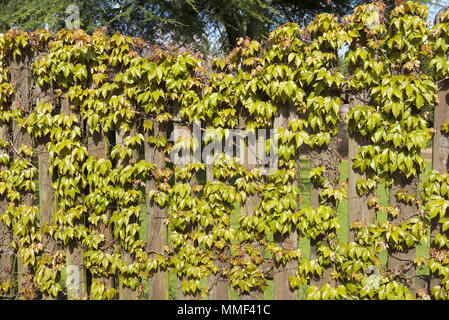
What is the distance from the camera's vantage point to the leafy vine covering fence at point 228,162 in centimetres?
244

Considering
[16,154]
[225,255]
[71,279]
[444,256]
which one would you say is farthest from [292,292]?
[16,154]

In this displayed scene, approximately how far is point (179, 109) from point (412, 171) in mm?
1738

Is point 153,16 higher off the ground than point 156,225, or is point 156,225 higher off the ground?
point 153,16

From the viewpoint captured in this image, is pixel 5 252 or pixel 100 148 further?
pixel 5 252

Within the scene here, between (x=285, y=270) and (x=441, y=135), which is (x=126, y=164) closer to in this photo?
(x=285, y=270)

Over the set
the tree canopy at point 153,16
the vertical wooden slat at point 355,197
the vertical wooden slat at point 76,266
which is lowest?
the vertical wooden slat at point 76,266

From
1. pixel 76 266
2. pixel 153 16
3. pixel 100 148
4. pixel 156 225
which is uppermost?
pixel 153 16

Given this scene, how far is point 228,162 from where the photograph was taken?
2678mm

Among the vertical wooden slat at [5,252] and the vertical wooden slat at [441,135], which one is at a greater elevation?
the vertical wooden slat at [441,135]

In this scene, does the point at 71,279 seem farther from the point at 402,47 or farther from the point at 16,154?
the point at 402,47

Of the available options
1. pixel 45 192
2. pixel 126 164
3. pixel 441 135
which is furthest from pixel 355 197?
pixel 45 192

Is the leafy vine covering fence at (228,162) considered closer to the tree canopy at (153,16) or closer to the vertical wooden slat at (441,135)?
the vertical wooden slat at (441,135)

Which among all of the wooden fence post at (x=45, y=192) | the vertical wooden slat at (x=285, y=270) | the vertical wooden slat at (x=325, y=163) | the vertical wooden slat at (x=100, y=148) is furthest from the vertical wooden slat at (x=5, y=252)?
the vertical wooden slat at (x=325, y=163)

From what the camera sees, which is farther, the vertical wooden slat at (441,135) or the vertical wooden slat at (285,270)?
the vertical wooden slat at (285,270)
